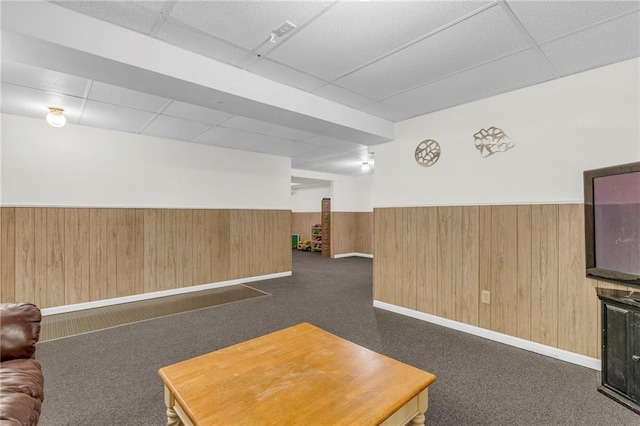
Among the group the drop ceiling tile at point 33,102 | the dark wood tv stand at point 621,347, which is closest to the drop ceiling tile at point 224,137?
the drop ceiling tile at point 33,102

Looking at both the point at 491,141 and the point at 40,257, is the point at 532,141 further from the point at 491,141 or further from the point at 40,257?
the point at 40,257

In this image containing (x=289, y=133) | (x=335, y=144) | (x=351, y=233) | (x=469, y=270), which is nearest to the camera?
(x=469, y=270)

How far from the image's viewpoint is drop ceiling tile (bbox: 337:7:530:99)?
6.50 ft

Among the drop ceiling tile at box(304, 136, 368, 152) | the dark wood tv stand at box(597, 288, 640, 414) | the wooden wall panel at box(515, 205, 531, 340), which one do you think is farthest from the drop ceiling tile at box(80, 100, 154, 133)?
the dark wood tv stand at box(597, 288, 640, 414)

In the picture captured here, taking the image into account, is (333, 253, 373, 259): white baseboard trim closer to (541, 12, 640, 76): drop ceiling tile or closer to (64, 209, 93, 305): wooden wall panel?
(64, 209, 93, 305): wooden wall panel

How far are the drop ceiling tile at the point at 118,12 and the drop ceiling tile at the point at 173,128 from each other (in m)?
1.87

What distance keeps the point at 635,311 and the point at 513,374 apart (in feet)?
3.05

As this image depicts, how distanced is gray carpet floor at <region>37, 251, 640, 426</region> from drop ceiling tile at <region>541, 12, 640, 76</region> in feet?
8.22

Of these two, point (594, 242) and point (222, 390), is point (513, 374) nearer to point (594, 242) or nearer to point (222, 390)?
point (594, 242)

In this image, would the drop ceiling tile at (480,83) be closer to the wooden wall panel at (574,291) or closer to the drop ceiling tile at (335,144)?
the wooden wall panel at (574,291)

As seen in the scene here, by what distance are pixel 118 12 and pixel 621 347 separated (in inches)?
157

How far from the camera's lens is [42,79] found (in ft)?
8.95

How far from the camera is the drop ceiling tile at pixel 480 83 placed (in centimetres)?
245

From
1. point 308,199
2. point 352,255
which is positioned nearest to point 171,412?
point 352,255
